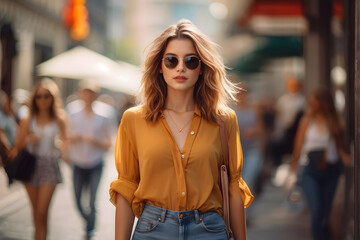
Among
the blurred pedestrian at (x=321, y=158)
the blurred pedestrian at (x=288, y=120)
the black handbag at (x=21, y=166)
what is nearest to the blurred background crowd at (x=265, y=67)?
the blurred pedestrian at (x=288, y=120)

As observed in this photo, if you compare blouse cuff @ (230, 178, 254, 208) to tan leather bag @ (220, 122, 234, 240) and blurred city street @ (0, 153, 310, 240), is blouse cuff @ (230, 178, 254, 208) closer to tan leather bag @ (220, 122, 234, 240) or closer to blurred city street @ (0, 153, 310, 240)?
tan leather bag @ (220, 122, 234, 240)

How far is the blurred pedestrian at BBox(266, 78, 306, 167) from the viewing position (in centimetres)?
1300

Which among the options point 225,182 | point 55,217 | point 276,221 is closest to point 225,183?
point 225,182

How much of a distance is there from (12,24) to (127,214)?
1560 cm

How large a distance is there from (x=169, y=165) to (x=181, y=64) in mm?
554

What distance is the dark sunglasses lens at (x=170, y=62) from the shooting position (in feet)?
11.0

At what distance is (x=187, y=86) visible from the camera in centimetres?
336

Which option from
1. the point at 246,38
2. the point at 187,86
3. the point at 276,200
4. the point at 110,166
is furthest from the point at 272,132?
the point at 246,38

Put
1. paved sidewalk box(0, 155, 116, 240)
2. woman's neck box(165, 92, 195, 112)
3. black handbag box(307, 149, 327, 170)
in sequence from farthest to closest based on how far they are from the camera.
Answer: paved sidewalk box(0, 155, 116, 240) → black handbag box(307, 149, 327, 170) → woman's neck box(165, 92, 195, 112)

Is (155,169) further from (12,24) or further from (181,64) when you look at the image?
(12,24)

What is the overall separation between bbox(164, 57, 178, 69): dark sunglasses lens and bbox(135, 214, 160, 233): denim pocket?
809 millimetres

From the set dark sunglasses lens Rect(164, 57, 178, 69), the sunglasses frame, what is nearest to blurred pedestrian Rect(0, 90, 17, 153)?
the sunglasses frame

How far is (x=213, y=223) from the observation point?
3223 mm

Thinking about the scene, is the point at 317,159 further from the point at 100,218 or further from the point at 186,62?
the point at 186,62
